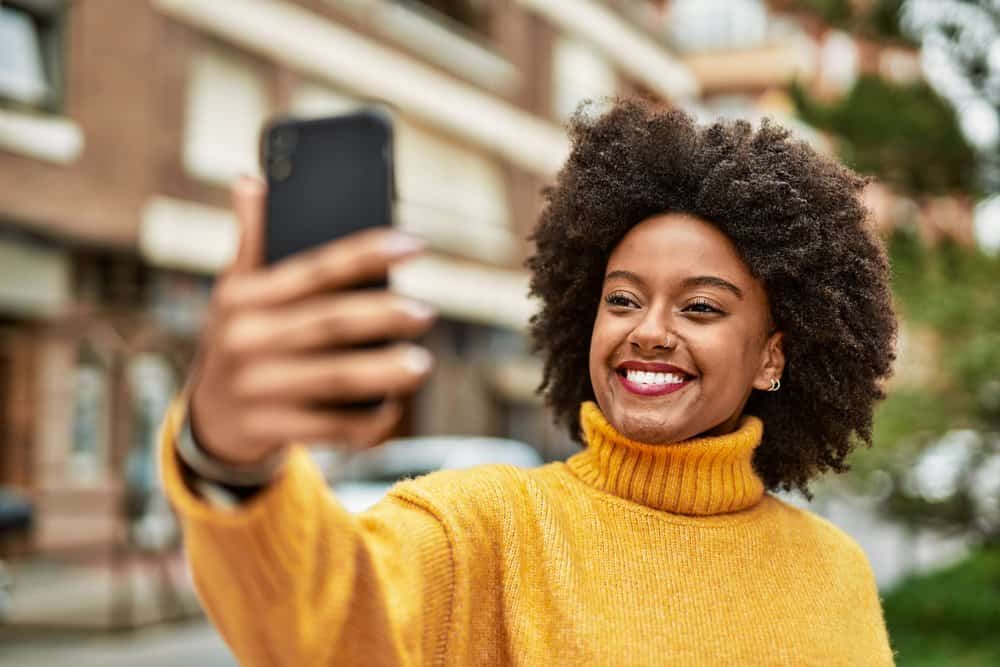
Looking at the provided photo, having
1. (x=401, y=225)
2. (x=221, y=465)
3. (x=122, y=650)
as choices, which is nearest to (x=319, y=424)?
(x=221, y=465)

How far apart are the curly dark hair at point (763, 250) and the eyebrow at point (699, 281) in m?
0.09

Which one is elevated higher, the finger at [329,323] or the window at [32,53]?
the window at [32,53]

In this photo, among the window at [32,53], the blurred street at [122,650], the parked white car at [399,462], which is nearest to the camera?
the blurred street at [122,650]

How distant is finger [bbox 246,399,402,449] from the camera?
1.03 metres

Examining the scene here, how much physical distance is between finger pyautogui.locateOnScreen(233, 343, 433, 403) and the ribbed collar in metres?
1.10

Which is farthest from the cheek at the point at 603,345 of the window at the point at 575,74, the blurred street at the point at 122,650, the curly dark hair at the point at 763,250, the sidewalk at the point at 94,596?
the window at the point at 575,74

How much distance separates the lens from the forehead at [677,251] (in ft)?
6.83

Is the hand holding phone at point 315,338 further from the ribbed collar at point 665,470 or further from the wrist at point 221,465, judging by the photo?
the ribbed collar at point 665,470

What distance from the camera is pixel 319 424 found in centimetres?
103

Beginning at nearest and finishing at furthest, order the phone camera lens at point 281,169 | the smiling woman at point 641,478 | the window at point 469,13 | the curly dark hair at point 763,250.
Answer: the phone camera lens at point 281,169, the smiling woman at point 641,478, the curly dark hair at point 763,250, the window at point 469,13

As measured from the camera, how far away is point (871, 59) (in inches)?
442

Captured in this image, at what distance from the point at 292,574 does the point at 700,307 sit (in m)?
1.07

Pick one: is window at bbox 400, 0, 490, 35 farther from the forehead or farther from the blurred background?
the forehead

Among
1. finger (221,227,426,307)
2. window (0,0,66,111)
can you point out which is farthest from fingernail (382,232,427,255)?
window (0,0,66,111)
